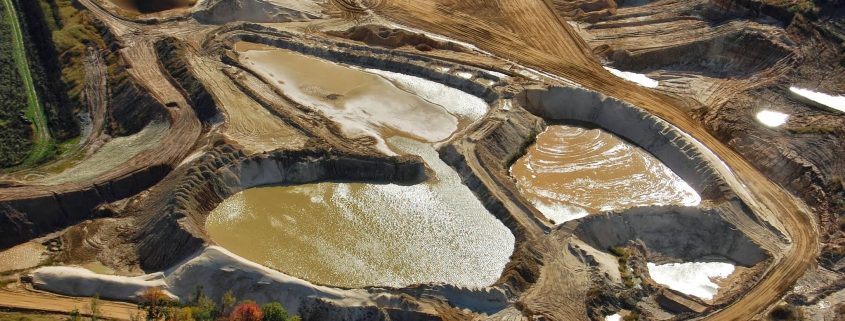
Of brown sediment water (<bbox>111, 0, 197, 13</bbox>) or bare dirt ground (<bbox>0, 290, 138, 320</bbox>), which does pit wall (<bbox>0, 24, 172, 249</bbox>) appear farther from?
brown sediment water (<bbox>111, 0, 197, 13</bbox>)

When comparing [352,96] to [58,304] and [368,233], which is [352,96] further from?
[58,304]

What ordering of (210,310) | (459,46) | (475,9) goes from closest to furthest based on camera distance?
(210,310) < (459,46) < (475,9)

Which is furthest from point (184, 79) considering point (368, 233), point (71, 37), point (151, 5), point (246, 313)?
point (246, 313)

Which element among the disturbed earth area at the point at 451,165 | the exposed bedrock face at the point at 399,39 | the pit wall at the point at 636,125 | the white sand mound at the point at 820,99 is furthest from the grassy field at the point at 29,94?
the white sand mound at the point at 820,99

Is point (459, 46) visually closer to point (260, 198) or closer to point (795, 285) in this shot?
point (260, 198)

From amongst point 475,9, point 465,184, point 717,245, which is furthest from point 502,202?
point 475,9

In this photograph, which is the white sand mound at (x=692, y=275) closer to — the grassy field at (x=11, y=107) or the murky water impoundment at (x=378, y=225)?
the murky water impoundment at (x=378, y=225)
